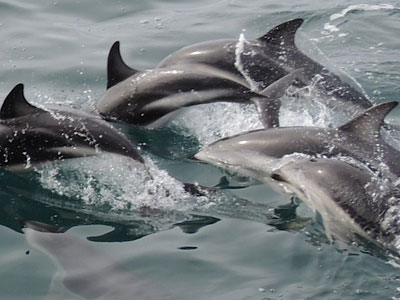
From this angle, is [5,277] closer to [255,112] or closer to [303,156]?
[303,156]

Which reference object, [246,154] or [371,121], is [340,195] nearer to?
[371,121]

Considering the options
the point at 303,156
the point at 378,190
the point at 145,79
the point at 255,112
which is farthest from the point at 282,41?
the point at 378,190

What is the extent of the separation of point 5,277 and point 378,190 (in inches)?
127

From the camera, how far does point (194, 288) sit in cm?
672

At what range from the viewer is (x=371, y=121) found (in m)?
8.15

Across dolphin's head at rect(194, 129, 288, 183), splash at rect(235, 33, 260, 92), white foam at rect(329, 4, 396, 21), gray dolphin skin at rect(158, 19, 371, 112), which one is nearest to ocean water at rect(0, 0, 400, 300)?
dolphin's head at rect(194, 129, 288, 183)

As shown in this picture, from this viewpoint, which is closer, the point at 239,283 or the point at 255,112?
the point at 239,283

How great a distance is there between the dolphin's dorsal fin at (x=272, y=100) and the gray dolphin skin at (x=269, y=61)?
2.53ft

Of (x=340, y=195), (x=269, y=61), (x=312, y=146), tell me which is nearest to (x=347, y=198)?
(x=340, y=195)

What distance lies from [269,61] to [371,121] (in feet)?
8.35

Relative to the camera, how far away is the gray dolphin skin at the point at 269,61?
10.2m

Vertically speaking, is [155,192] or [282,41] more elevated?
[282,41]

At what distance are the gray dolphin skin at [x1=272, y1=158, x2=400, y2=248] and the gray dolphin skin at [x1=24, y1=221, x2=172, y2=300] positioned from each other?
1786mm

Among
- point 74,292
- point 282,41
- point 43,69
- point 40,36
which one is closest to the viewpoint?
point 74,292
